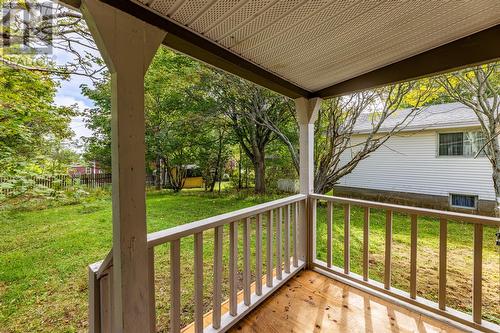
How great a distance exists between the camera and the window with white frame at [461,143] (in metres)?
6.16

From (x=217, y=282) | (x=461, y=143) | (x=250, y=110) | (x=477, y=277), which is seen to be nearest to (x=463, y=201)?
(x=461, y=143)

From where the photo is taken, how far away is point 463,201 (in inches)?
261

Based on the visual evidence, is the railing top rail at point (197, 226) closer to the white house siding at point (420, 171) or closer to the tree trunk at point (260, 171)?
the tree trunk at point (260, 171)

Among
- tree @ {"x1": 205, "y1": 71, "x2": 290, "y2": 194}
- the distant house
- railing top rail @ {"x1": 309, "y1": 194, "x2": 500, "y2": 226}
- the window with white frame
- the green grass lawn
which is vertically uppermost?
tree @ {"x1": 205, "y1": 71, "x2": 290, "y2": 194}

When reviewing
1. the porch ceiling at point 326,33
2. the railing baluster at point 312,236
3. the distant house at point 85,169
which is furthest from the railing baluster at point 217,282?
the distant house at point 85,169

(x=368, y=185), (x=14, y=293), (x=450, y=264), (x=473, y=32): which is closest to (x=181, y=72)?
(x=14, y=293)

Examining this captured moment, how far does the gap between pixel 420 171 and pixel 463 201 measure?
53.5 inches

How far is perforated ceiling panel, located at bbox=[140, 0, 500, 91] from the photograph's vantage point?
1.23 meters

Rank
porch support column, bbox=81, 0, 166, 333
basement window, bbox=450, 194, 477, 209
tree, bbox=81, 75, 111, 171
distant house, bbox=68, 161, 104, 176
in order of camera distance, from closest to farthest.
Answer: porch support column, bbox=81, 0, 166, 333
distant house, bbox=68, 161, 104, 176
tree, bbox=81, 75, 111, 171
basement window, bbox=450, 194, 477, 209

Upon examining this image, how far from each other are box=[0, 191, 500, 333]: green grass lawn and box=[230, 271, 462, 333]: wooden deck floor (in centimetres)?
79

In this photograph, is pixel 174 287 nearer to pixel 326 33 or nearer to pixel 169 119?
pixel 326 33

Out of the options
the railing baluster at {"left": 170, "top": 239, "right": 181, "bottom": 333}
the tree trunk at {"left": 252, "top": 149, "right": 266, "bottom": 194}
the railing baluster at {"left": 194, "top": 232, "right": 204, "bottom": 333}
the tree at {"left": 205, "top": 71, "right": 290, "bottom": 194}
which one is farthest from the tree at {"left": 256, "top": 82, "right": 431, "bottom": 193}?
the railing baluster at {"left": 170, "top": 239, "right": 181, "bottom": 333}

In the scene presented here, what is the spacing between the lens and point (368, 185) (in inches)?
330

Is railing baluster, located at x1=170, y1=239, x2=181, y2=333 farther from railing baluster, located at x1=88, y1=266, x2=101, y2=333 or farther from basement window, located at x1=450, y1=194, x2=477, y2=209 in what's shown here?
basement window, located at x1=450, y1=194, x2=477, y2=209
